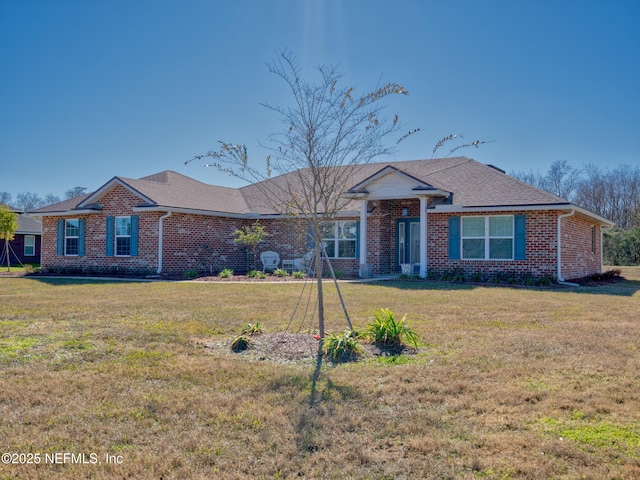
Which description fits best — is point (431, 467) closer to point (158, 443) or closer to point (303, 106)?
point (158, 443)

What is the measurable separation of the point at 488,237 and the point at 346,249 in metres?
5.72

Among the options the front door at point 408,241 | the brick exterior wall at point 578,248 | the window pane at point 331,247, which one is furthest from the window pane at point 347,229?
the brick exterior wall at point 578,248

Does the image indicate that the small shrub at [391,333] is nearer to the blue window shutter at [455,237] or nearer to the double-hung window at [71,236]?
the blue window shutter at [455,237]

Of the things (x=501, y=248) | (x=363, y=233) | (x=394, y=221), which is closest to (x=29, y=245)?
(x=363, y=233)

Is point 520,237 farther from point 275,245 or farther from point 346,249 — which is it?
point 275,245

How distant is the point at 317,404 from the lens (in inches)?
180

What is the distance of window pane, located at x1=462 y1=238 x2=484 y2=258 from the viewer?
56.6ft

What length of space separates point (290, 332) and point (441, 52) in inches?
386

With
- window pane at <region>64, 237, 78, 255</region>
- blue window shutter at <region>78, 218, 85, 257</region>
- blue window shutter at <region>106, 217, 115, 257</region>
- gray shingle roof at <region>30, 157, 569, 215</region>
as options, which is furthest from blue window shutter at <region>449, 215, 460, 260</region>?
window pane at <region>64, 237, 78, 255</region>

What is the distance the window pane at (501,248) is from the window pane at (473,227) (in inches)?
19.1

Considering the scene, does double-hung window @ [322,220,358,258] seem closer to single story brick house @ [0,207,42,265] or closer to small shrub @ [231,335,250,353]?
small shrub @ [231,335,250,353]

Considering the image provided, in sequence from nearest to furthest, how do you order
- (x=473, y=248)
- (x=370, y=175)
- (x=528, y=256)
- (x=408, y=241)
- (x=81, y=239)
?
(x=528, y=256) < (x=473, y=248) < (x=408, y=241) < (x=370, y=175) < (x=81, y=239)

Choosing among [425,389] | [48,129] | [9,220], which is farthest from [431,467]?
[9,220]

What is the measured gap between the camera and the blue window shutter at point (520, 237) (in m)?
16.5
